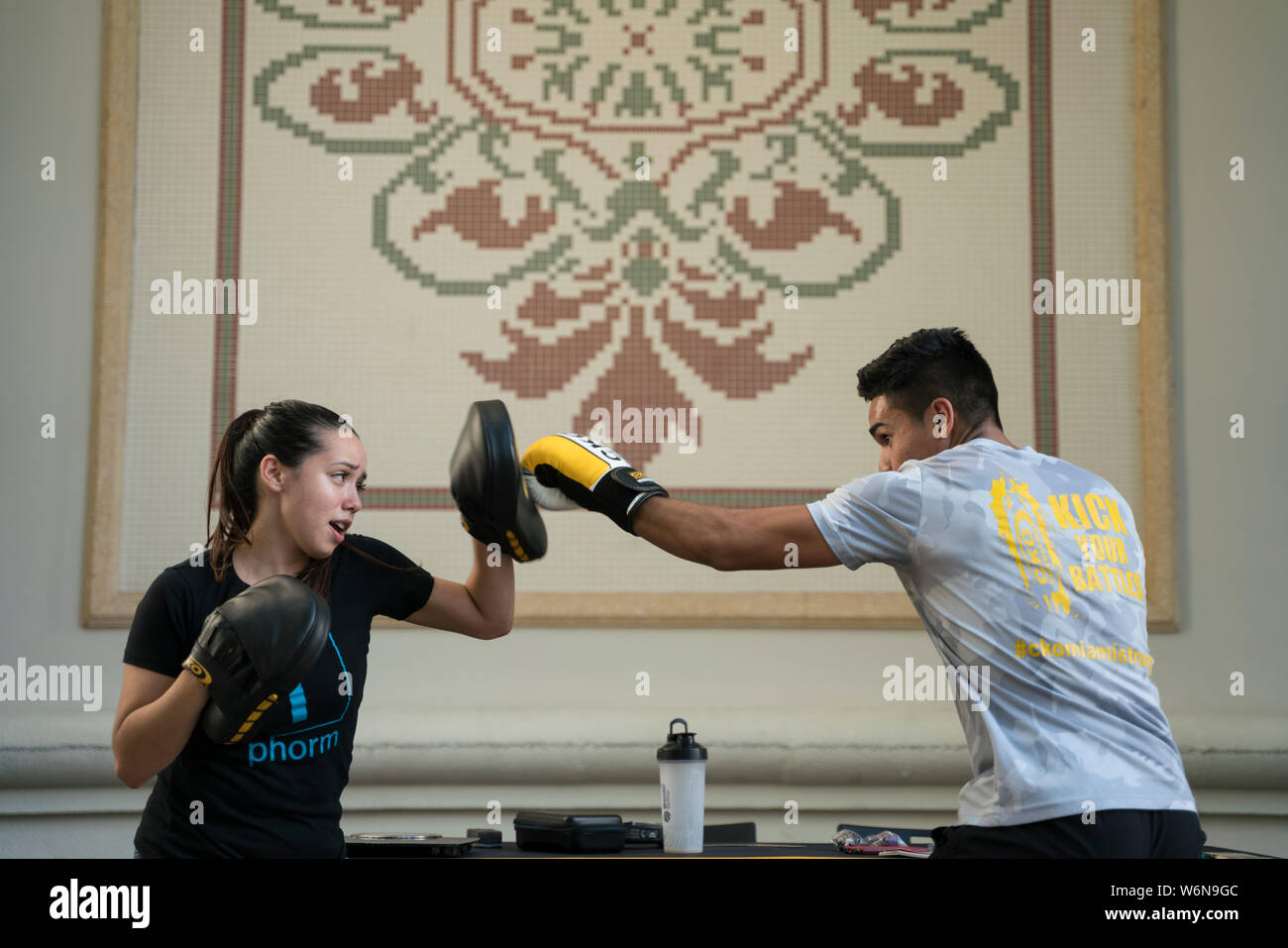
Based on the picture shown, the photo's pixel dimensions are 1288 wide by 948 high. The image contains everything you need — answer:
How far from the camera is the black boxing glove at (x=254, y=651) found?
1.53 m

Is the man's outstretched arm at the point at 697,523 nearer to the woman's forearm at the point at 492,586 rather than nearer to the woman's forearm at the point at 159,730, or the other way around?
the woman's forearm at the point at 492,586

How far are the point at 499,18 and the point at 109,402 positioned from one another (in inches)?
49.3

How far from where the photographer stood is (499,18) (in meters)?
2.91

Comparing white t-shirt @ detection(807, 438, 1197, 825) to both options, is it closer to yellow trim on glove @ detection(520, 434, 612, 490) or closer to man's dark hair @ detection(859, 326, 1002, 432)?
man's dark hair @ detection(859, 326, 1002, 432)

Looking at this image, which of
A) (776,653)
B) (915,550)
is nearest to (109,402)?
(776,653)

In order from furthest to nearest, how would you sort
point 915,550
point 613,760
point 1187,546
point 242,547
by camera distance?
point 1187,546 → point 613,760 → point 242,547 → point 915,550

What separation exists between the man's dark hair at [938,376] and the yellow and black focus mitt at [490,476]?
0.61 metres

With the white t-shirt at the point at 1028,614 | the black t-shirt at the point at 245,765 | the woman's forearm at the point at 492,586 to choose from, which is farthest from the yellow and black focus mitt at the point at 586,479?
the black t-shirt at the point at 245,765

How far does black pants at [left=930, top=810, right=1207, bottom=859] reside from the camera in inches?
61.0

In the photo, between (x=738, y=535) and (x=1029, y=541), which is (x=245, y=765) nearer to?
(x=738, y=535)

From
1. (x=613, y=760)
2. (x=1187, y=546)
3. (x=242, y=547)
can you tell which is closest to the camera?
(x=242, y=547)

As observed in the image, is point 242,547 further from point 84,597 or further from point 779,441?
point 779,441

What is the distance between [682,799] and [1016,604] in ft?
1.80

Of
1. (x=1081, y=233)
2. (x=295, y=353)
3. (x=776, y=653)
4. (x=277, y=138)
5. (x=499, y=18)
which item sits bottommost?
(x=776, y=653)
